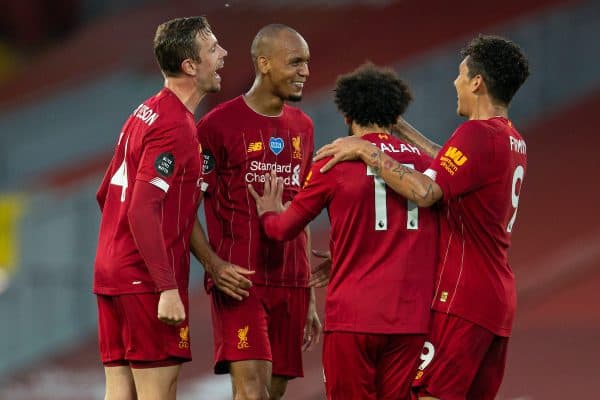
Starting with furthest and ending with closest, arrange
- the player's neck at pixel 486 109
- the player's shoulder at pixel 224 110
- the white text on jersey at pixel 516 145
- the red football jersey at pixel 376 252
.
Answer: the player's shoulder at pixel 224 110 < the player's neck at pixel 486 109 < the white text on jersey at pixel 516 145 < the red football jersey at pixel 376 252

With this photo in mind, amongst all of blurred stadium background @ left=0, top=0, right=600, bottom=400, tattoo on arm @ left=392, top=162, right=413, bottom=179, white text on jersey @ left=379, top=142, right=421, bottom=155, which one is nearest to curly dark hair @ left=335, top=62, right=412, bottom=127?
white text on jersey @ left=379, top=142, right=421, bottom=155

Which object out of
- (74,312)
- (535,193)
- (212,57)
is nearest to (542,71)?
(535,193)

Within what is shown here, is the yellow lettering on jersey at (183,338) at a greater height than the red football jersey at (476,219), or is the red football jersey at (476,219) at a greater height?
the red football jersey at (476,219)

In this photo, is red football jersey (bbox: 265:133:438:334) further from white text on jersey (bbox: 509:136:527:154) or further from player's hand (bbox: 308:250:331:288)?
player's hand (bbox: 308:250:331:288)

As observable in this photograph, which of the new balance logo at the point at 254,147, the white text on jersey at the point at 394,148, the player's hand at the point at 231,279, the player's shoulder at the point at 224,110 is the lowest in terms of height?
the player's hand at the point at 231,279

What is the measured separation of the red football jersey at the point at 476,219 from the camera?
5.04m

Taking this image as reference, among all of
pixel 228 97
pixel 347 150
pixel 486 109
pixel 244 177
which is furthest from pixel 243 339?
pixel 228 97

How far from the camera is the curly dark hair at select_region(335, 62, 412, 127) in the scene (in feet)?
16.8

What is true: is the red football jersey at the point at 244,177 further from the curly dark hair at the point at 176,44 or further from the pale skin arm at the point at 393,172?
the pale skin arm at the point at 393,172

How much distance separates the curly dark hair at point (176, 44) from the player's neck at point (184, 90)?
0.04 metres

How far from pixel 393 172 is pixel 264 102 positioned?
116 cm

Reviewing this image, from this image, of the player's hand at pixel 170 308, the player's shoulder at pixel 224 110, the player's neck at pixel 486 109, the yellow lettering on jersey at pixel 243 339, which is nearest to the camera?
the player's hand at pixel 170 308

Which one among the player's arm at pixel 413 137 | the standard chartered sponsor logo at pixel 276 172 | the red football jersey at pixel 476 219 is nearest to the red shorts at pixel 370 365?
the red football jersey at pixel 476 219

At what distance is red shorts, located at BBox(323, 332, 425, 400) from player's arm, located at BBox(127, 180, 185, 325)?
69 cm
